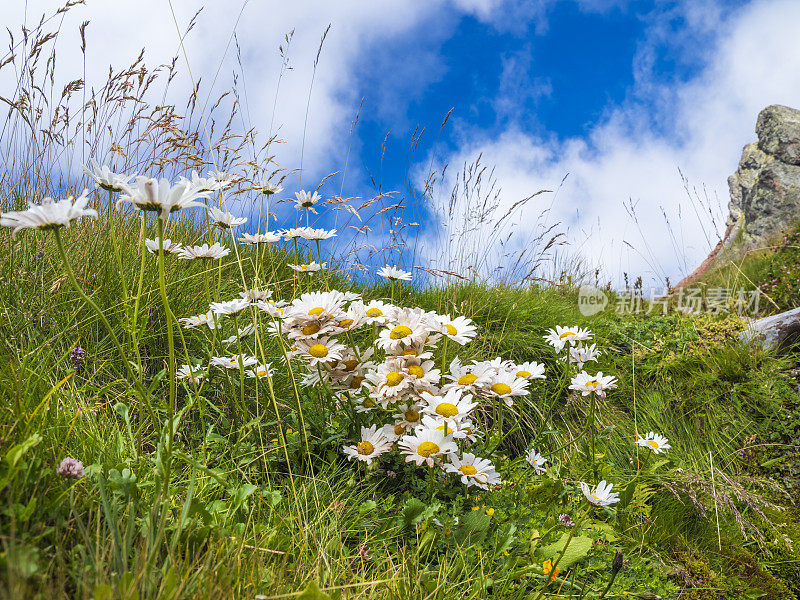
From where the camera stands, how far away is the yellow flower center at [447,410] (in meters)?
1.51

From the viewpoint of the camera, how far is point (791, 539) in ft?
8.28

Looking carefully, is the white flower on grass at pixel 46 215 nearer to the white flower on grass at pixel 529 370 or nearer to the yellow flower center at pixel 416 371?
the yellow flower center at pixel 416 371

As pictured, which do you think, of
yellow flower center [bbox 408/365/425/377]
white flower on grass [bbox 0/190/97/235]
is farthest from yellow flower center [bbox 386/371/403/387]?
white flower on grass [bbox 0/190/97/235]

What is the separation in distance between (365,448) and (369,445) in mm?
17

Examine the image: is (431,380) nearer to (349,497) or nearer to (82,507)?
(349,497)

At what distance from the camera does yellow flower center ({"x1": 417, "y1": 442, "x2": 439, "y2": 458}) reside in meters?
1.48

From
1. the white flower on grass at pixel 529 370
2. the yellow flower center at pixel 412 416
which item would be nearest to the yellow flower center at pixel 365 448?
the yellow flower center at pixel 412 416

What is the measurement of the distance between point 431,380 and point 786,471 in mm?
2704

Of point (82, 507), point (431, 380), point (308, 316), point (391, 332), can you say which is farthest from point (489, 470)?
point (82, 507)

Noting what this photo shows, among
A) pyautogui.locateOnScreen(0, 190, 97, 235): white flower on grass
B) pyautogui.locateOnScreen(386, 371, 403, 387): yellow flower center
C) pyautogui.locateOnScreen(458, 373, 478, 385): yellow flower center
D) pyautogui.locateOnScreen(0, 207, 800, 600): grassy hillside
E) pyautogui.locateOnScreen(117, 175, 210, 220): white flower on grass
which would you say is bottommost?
pyautogui.locateOnScreen(0, 207, 800, 600): grassy hillside

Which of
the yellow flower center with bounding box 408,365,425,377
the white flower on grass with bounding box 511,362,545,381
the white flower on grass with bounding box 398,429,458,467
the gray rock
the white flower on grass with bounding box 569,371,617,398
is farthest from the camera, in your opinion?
the gray rock

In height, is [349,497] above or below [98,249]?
below

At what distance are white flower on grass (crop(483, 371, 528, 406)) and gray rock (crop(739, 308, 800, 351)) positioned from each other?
2.97 metres

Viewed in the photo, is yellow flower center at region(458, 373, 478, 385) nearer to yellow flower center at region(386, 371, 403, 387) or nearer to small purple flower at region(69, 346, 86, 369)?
yellow flower center at region(386, 371, 403, 387)
